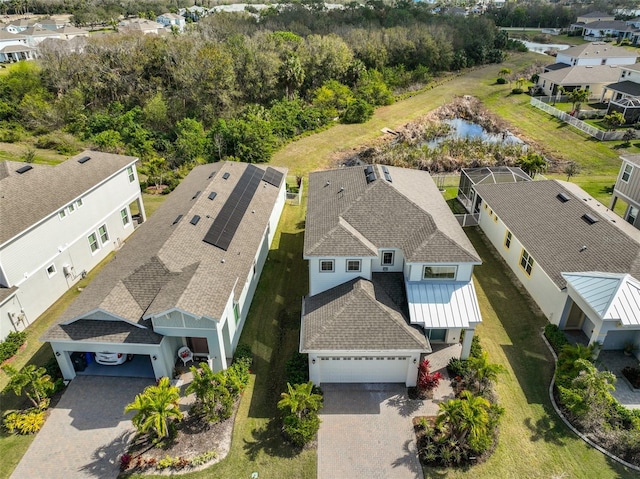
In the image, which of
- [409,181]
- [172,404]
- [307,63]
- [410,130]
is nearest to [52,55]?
[307,63]

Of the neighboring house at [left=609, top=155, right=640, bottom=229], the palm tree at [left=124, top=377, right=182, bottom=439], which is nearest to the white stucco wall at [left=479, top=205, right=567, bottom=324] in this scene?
the neighboring house at [left=609, top=155, right=640, bottom=229]

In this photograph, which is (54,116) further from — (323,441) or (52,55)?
(323,441)

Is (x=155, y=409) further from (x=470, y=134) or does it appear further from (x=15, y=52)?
(x=15, y=52)

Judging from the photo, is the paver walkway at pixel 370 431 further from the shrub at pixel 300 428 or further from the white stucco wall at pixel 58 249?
the white stucco wall at pixel 58 249

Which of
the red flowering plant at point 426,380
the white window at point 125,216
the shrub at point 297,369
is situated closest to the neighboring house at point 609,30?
the red flowering plant at point 426,380

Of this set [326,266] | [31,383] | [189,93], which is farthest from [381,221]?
[189,93]

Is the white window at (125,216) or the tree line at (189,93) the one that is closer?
the white window at (125,216)
